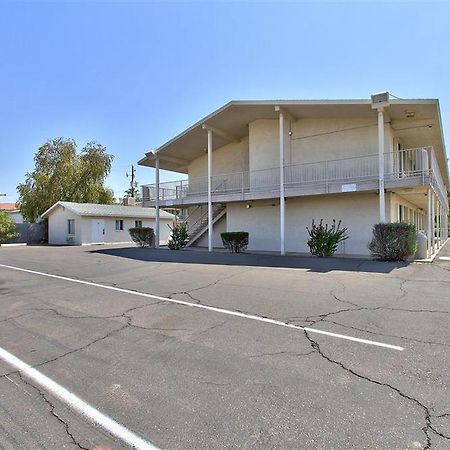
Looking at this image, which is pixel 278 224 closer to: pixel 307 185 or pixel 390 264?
pixel 307 185

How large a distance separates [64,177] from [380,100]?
33126 mm

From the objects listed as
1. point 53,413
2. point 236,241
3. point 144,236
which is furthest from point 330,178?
point 53,413

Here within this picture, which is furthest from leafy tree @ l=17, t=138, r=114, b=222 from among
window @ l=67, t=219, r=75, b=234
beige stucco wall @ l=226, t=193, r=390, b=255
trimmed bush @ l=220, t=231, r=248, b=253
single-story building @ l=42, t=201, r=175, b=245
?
trimmed bush @ l=220, t=231, r=248, b=253

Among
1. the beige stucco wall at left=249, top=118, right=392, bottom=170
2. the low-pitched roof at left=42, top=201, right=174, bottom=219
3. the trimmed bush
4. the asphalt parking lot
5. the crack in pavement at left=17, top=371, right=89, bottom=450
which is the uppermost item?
the beige stucco wall at left=249, top=118, right=392, bottom=170

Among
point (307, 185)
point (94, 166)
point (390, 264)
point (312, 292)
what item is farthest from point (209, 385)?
point (94, 166)

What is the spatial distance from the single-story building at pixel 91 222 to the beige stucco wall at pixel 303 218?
13.5 m

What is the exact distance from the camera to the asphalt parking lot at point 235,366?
2.57 metres

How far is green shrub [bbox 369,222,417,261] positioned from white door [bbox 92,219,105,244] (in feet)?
74.3

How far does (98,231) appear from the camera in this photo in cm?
2858

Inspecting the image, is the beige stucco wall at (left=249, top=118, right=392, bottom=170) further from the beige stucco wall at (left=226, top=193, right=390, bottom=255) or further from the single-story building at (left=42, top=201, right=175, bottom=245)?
the single-story building at (left=42, top=201, right=175, bottom=245)

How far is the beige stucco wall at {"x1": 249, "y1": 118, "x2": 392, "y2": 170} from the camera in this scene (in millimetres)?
15242

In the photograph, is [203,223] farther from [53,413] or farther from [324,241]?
[53,413]

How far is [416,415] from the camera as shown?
8.90ft

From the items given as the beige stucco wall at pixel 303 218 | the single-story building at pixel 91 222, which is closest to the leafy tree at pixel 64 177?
the single-story building at pixel 91 222
